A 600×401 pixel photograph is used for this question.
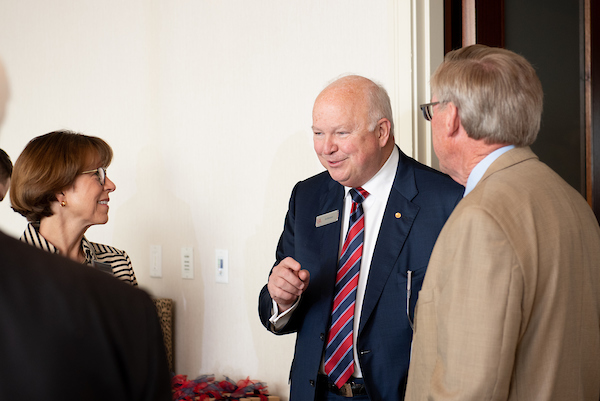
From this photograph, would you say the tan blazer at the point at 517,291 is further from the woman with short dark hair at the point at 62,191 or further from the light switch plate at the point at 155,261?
the light switch plate at the point at 155,261

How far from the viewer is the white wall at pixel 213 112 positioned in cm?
224

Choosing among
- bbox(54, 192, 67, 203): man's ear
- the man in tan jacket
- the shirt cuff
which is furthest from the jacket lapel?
bbox(54, 192, 67, 203): man's ear

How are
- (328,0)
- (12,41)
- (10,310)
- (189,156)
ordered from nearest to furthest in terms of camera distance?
(10,310) → (328,0) → (189,156) → (12,41)

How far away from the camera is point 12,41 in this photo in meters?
3.37

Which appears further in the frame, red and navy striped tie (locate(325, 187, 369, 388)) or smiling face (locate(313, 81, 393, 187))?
smiling face (locate(313, 81, 393, 187))

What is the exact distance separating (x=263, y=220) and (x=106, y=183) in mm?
715

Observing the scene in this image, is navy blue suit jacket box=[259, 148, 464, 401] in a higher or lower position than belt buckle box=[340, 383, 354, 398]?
higher

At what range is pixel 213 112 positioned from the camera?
263 centimetres

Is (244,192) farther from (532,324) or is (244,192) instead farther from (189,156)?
(532,324)

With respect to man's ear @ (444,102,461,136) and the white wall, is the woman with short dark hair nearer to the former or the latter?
the white wall

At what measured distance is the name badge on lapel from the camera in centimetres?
179

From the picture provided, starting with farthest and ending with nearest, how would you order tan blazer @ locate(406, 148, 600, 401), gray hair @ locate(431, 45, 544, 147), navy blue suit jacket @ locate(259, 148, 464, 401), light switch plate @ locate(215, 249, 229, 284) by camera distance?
light switch plate @ locate(215, 249, 229, 284) → navy blue suit jacket @ locate(259, 148, 464, 401) → gray hair @ locate(431, 45, 544, 147) → tan blazer @ locate(406, 148, 600, 401)

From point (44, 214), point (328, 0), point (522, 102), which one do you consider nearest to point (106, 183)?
point (44, 214)

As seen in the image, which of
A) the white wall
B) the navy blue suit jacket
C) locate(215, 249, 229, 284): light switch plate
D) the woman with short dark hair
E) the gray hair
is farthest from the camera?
locate(215, 249, 229, 284): light switch plate
